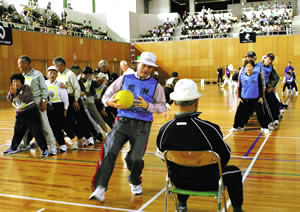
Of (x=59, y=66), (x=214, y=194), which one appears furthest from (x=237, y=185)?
(x=59, y=66)

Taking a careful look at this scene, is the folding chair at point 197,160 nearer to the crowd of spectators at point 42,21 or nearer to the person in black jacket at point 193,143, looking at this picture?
the person in black jacket at point 193,143

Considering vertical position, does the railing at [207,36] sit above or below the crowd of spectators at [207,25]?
below

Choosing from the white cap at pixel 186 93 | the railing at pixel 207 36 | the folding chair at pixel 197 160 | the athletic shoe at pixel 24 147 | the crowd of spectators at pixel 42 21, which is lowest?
the athletic shoe at pixel 24 147

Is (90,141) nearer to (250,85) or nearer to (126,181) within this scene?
(126,181)

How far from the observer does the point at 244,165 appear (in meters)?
5.22

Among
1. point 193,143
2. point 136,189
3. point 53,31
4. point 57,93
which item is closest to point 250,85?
point 57,93

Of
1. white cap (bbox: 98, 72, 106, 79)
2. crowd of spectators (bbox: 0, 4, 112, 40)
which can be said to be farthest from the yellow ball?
crowd of spectators (bbox: 0, 4, 112, 40)

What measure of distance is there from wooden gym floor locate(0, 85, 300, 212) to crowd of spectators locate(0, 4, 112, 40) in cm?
1735

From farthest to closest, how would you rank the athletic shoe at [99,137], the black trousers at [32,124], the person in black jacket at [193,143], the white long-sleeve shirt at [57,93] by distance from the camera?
the athletic shoe at [99,137] → the white long-sleeve shirt at [57,93] → the black trousers at [32,124] → the person in black jacket at [193,143]

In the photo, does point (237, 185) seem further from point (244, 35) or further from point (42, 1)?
point (42, 1)

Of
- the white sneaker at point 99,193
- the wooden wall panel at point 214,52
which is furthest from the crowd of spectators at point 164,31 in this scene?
the white sneaker at point 99,193

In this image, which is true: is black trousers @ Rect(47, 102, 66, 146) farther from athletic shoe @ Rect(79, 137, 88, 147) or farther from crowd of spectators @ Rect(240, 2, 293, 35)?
crowd of spectators @ Rect(240, 2, 293, 35)

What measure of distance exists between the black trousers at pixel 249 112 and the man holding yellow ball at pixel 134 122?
435cm

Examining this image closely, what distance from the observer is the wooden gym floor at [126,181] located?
12.3ft
